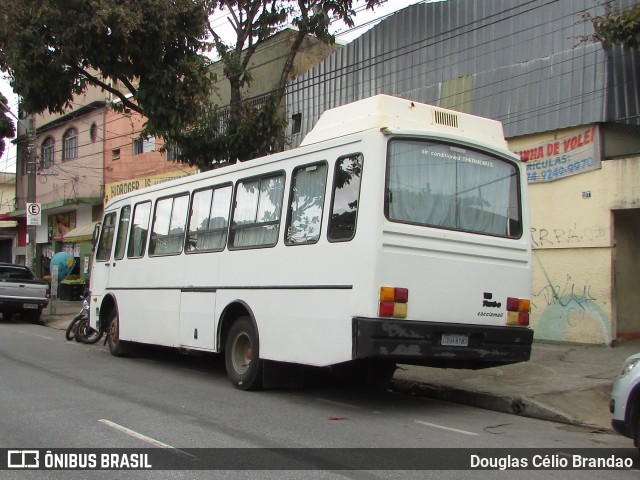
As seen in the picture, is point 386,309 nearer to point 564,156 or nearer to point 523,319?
point 523,319

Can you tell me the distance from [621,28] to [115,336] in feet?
32.6

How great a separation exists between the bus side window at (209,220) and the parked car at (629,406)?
17.9 feet

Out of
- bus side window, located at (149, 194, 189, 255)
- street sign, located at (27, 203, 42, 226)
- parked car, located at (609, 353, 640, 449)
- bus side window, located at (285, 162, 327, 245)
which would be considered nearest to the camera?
parked car, located at (609, 353, 640, 449)

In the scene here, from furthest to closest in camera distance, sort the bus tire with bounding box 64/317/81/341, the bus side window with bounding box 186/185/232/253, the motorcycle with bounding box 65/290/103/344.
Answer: the bus tire with bounding box 64/317/81/341 < the motorcycle with bounding box 65/290/103/344 < the bus side window with bounding box 186/185/232/253

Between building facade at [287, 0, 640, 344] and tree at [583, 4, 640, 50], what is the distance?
0.42 meters

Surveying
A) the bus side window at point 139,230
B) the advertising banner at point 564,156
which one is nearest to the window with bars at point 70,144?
the bus side window at point 139,230

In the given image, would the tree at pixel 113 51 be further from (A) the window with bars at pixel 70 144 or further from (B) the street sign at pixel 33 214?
(A) the window with bars at pixel 70 144

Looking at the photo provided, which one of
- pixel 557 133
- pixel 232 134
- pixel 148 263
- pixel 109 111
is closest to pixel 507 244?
pixel 557 133

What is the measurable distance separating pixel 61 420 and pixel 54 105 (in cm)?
901

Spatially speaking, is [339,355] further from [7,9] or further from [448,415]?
[7,9]

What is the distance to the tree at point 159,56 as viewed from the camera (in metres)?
12.1

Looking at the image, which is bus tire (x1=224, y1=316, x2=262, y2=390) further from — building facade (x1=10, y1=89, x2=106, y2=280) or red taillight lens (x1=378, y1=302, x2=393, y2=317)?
building facade (x1=10, y1=89, x2=106, y2=280)

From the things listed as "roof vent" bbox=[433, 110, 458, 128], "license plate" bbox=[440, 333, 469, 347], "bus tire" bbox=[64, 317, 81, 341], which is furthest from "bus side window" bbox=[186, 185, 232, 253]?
"bus tire" bbox=[64, 317, 81, 341]

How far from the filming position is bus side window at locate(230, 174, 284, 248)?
27.6 feet
